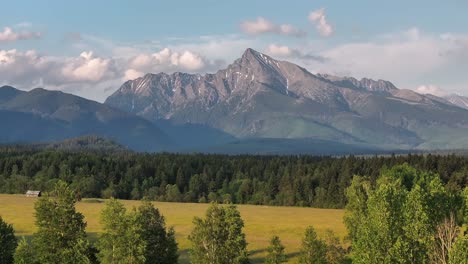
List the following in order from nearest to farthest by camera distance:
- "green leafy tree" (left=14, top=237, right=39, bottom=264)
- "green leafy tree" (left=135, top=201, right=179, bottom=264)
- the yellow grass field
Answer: "green leafy tree" (left=14, top=237, right=39, bottom=264)
"green leafy tree" (left=135, top=201, right=179, bottom=264)
the yellow grass field

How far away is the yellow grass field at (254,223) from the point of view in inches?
3912

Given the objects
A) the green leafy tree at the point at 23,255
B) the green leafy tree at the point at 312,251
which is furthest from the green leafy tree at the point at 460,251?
the green leafy tree at the point at 23,255

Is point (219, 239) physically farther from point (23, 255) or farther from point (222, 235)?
point (23, 255)

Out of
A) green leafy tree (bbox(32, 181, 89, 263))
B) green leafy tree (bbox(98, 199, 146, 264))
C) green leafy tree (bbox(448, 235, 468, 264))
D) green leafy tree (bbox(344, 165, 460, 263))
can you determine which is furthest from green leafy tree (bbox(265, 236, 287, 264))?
green leafy tree (bbox(448, 235, 468, 264))

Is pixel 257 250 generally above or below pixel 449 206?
below

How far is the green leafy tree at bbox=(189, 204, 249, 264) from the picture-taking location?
66375mm

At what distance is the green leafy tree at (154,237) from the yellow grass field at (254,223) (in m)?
17.5

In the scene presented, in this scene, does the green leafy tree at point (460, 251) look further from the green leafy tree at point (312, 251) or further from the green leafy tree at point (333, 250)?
the green leafy tree at point (333, 250)

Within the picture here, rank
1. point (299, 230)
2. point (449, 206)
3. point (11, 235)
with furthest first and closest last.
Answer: point (299, 230) → point (11, 235) → point (449, 206)

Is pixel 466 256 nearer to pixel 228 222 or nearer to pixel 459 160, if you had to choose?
pixel 228 222

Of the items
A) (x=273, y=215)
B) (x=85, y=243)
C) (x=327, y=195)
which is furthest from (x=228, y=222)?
(x=327, y=195)

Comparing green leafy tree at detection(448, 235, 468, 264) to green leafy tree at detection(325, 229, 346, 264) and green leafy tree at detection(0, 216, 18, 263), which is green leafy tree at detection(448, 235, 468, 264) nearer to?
green leafy tree at detection(325, 229, 346, 264)

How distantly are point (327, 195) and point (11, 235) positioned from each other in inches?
5073

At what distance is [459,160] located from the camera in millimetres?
186500
